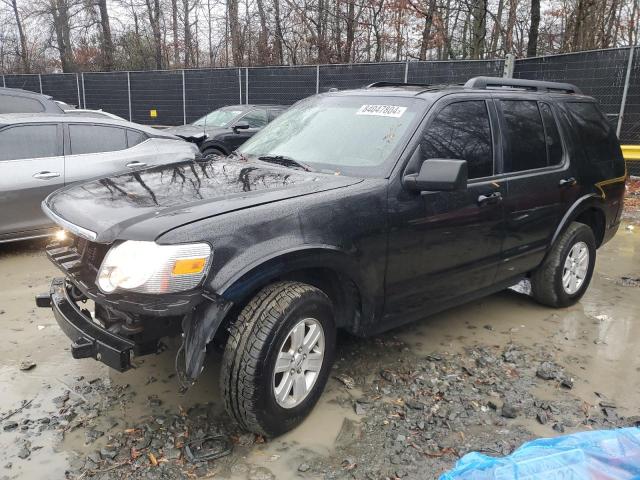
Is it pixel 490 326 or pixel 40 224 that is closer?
pixel 490 326

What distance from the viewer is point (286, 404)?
2.86m

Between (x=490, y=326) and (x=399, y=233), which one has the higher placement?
(x=399, y=233)

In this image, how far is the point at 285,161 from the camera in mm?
3637

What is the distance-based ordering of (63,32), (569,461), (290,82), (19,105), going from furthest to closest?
(63,32) → (290,82) → (19,105) → (569,461)

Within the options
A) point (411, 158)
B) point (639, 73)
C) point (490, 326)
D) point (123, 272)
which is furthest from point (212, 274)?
point (639, 73)

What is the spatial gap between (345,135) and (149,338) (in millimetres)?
1825

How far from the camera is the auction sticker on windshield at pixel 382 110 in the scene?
141 inches

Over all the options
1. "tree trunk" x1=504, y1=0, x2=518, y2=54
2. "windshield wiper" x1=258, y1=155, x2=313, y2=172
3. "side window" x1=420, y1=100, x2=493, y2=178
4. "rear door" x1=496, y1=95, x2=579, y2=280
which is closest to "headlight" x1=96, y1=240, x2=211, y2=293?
"windshield wiper" x1=258, y1=155, x2=313, y2=172

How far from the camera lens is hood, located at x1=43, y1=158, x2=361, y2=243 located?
2.57m

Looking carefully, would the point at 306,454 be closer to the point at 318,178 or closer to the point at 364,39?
the point at 318,178

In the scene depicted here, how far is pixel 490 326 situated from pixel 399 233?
67.6 inches

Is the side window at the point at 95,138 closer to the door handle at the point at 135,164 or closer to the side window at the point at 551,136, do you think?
the door handle at the point at 135,164

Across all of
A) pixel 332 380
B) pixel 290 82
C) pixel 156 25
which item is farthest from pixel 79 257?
pixel 156 25

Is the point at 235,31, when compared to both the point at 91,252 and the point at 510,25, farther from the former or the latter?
the point at 91,252
